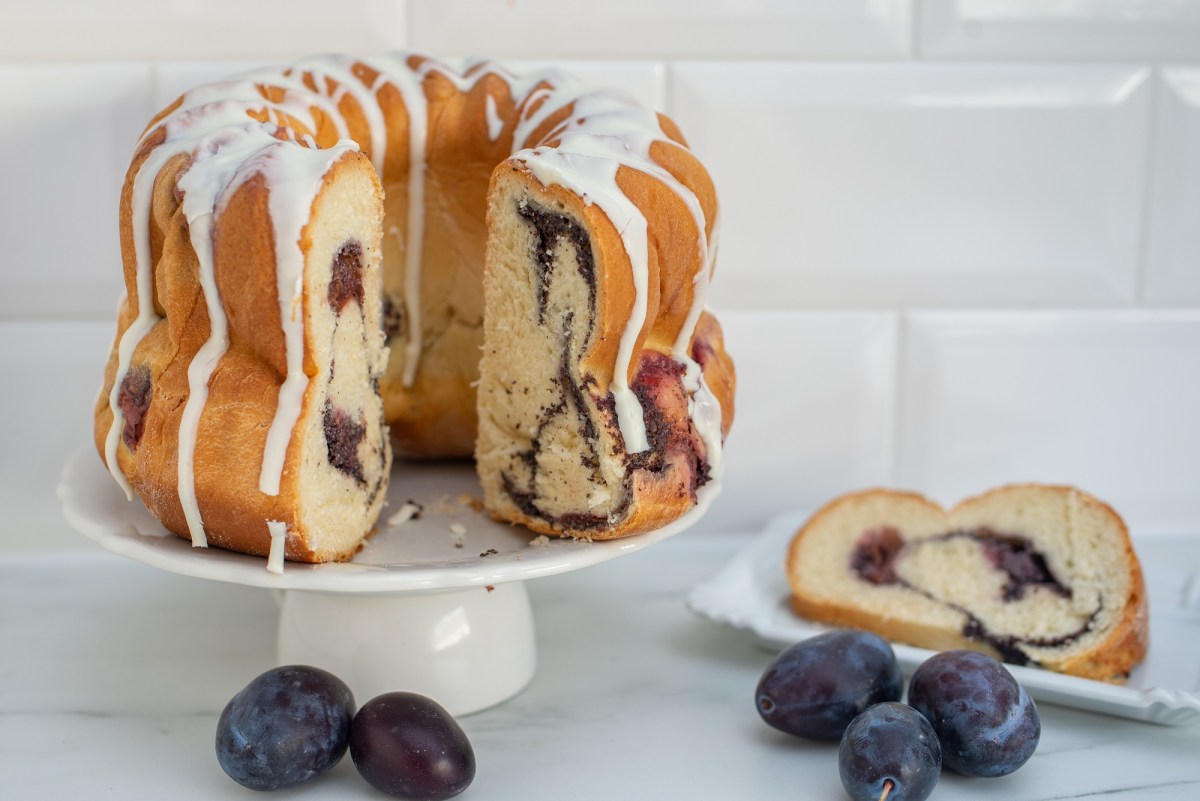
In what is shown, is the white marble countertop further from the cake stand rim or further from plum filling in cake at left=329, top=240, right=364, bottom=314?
plum filling in cake at left=329, top=240, right=364, bottom=314

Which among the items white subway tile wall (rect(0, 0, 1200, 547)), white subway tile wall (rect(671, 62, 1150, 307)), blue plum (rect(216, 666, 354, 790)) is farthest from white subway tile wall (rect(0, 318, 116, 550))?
white subway tile wall (rect(671, 62, 1150, 307))

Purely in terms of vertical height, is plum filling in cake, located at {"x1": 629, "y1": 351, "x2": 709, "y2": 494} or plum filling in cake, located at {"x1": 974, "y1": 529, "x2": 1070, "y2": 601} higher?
plum filling in cake, located at {"x1": 629, "y1": 351, "x2": 709, "y2": 494}

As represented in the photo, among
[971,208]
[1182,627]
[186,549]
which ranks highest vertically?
[971,208]

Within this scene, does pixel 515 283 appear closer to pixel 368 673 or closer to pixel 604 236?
pixel 604 236

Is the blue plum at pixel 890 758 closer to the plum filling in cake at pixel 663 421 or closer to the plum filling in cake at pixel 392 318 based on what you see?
the plum filling in cake at pixel 663 421

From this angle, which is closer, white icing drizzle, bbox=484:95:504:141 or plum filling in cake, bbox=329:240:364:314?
plum filling in cake, bbox=329:240:364:314

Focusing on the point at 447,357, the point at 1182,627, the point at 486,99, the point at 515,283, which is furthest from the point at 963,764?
the point at 486,99
